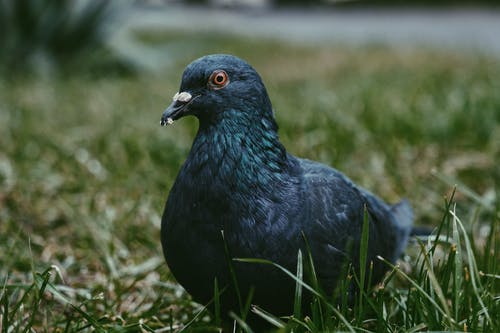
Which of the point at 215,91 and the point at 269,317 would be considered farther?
the point at 215,91

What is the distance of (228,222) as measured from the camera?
1.88m

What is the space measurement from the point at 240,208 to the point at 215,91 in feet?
1.14

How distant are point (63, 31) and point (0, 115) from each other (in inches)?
123

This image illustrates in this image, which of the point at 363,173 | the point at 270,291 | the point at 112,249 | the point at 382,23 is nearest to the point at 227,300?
the point at 270,291

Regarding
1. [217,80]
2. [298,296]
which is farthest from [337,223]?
[217,80]

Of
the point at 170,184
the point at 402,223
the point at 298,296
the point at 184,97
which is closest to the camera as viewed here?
the point at 298,296

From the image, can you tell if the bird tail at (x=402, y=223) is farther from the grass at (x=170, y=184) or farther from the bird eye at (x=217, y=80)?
the bird eye at (x=217, y=80)

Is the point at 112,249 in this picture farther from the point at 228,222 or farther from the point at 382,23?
the point at 382,23

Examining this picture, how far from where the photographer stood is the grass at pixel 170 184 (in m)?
1.93

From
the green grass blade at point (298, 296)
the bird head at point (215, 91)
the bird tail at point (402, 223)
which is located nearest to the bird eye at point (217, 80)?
the bird head at point (215, 91)

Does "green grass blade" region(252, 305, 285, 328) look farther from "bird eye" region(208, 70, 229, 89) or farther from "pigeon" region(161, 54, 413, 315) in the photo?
"bird eye" region(208, 70, 229, 89)

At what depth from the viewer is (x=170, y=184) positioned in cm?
329

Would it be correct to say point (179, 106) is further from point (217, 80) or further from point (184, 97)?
point (217, 80)

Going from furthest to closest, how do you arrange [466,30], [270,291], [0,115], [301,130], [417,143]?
[466,30] → [0,115] → [301,130] → [417,143] → [270,291]
